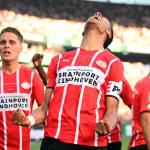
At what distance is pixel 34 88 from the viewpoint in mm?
5613

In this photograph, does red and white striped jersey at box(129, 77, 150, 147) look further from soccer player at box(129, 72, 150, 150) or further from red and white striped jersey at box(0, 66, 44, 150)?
red and white striped jersey at box(0, 66, 44, 150)

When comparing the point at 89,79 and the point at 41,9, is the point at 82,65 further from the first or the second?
the point at 41,9

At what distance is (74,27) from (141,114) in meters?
26.4

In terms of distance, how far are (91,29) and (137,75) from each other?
27557 millimetres

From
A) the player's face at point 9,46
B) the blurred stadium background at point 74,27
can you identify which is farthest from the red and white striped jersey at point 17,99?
the blurred stadium background at point 74,27

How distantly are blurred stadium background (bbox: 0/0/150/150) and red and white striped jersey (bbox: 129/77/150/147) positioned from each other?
21489 mm

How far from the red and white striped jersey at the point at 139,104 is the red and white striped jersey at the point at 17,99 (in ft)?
4.58

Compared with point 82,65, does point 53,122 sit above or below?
below

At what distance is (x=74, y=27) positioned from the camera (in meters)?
30.1

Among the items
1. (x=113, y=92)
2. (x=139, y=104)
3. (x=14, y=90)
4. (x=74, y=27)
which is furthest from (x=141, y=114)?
(x=74, y=27)

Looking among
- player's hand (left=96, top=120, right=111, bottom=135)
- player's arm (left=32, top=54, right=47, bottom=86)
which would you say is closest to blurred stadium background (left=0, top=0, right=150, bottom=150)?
player's arm (left=32, top=54, right=47, bottom=86)

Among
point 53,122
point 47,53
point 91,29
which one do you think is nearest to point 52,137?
point 53,122

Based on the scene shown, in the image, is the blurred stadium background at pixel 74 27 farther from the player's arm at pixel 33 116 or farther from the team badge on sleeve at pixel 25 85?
the player's arm at pixel 33 116

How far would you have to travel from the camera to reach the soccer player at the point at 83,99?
361 cm
